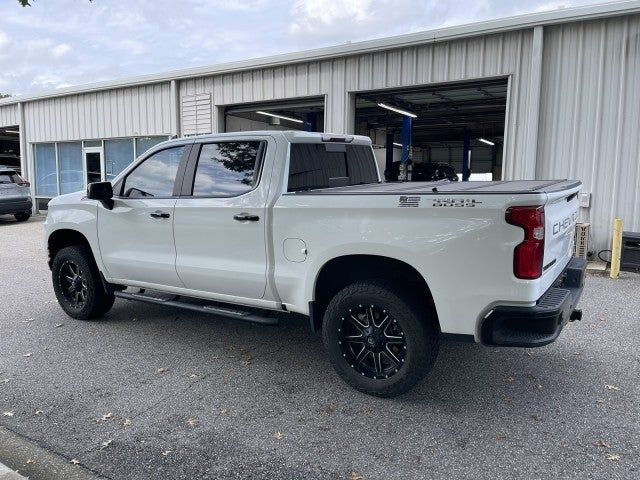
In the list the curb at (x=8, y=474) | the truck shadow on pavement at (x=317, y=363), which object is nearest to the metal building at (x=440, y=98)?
the truck shadow on pavement at (x=317, y=363)

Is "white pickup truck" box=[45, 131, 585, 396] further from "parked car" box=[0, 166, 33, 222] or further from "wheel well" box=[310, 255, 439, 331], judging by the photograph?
"parked car" box=[0, 166, 33, 222]

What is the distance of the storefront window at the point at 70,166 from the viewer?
17219 millimetres

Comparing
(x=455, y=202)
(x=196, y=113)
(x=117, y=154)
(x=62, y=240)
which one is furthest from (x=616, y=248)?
(x=117, y=154)

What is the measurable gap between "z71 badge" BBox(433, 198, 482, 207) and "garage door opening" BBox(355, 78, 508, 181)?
781cm

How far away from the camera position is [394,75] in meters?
10.6

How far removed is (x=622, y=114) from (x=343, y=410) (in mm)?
7508

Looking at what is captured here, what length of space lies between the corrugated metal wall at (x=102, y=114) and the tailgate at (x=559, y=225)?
40.5 feet

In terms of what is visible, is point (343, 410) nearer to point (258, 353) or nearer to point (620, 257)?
point (258, 353)

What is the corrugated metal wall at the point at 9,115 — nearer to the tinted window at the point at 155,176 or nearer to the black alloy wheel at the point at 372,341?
the tinted window at the point at 155,176

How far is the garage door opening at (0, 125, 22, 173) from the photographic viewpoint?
88.6 feet

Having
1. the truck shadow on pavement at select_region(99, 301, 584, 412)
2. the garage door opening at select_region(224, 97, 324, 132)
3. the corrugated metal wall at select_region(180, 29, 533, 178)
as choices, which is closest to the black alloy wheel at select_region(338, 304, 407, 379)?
the truck shadow on pavement at select_region(99, 301, 584, 412)

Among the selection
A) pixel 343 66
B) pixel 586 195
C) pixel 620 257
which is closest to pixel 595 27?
pixel 586 195

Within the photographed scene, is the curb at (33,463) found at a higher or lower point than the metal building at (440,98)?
Answer: lower

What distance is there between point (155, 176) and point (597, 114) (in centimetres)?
729
